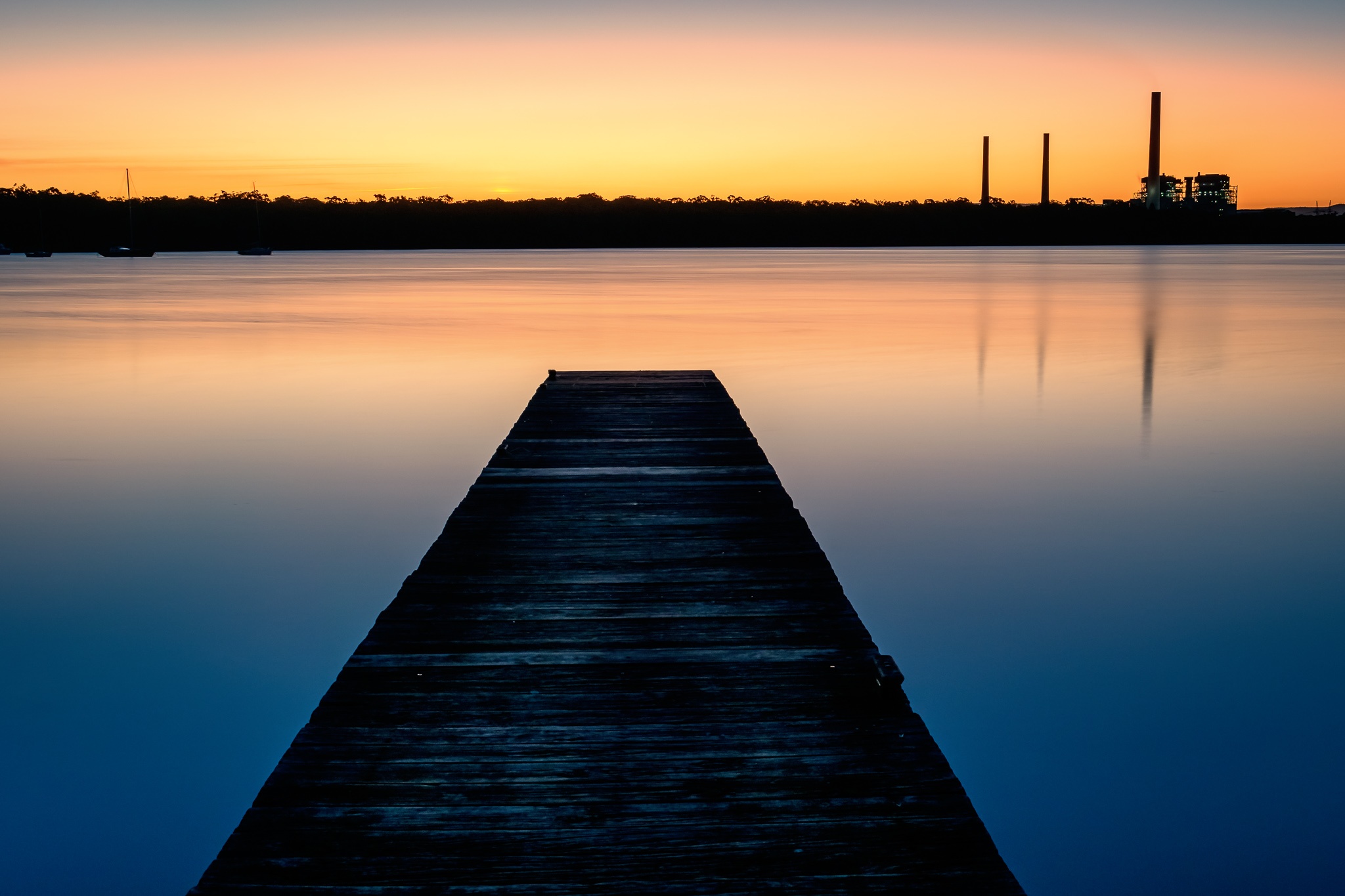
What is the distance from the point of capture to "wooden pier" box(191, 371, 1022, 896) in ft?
7.72

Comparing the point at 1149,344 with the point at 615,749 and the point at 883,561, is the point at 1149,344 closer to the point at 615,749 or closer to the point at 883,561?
the point at 883,561

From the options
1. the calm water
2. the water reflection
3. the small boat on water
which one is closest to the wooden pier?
the calm water

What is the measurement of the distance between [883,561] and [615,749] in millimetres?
4097

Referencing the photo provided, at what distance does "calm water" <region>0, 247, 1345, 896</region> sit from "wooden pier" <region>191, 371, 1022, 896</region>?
92cm

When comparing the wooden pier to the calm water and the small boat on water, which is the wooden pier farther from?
the small boat on water

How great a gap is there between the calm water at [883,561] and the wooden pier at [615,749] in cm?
92

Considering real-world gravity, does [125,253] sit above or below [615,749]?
above

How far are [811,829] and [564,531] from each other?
2.77m

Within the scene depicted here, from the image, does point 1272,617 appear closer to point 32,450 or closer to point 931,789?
point 931,789

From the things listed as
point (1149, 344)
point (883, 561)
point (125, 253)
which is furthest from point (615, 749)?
point (125, 253)

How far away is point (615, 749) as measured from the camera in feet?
9.30

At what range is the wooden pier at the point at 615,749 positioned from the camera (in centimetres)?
235

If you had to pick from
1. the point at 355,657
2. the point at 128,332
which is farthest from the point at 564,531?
the point at 128,332

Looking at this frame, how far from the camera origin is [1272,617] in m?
5.57
